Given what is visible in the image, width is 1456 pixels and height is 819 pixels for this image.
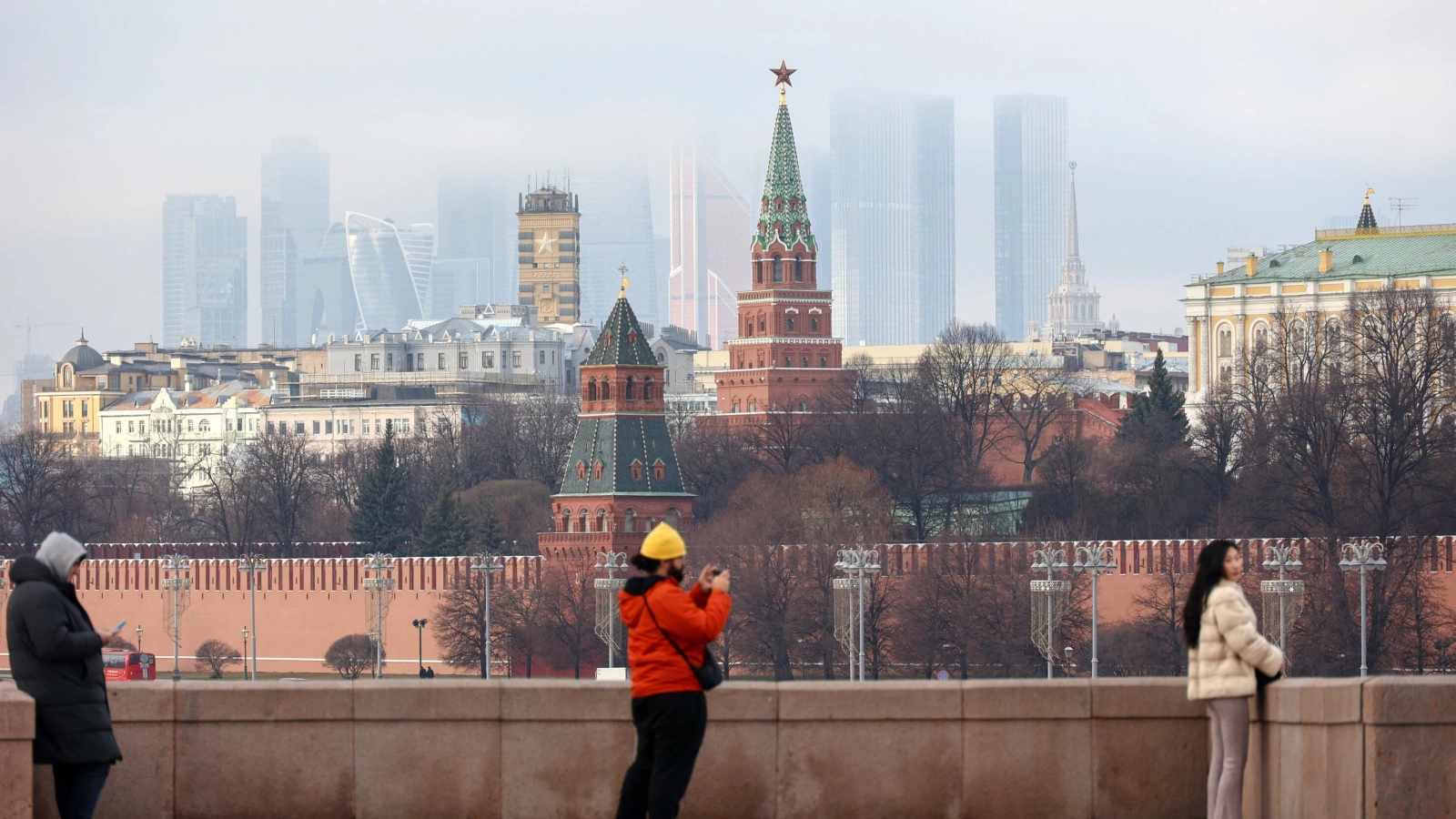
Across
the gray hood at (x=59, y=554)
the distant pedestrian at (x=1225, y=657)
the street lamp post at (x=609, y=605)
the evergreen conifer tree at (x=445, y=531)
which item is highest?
the gray hood at (x=59, y=554)

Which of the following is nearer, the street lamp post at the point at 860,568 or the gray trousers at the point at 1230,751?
the gray trousers at the point at 1230,751

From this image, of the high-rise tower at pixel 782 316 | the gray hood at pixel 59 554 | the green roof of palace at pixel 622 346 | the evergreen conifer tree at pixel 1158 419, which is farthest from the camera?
the high-rise tower at pixel 782 316

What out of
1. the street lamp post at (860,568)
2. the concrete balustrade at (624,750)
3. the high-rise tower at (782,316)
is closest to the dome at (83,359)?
the high-rise tower at (782,316)

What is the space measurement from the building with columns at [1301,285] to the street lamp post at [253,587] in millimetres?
35045

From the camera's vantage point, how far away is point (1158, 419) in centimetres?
9494

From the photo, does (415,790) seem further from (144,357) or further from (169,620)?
(144,357)

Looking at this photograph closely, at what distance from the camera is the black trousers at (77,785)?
14656 millimetres

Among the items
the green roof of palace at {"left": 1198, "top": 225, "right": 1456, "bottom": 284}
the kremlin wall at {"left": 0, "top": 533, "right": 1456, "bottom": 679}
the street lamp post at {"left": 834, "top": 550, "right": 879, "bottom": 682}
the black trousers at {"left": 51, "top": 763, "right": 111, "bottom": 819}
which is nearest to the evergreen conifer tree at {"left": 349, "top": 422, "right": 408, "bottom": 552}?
the kremlin wall at {"left": 0, "top": 533, "right": 1456, "bottom": 679}

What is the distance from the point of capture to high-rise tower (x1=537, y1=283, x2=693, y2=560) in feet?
261

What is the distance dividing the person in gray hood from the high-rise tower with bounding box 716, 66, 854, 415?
297 ft

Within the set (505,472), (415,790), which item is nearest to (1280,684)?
(415,790)

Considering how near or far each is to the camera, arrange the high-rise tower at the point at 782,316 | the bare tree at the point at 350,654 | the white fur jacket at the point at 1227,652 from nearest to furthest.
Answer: the white fur jacket at the point at 1227,652 < the bare tree at the point at 350,654 < the high-rise tower at the point at 782,316

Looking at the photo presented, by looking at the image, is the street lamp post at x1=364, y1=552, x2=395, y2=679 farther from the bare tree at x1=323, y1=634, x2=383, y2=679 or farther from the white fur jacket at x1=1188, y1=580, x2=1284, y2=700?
the white fur jacket at x1=1188, y1=580, x2=1284, y2=700

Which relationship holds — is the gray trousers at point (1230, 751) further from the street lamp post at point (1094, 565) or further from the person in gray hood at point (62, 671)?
the street lamp post at point (1094, 565)
